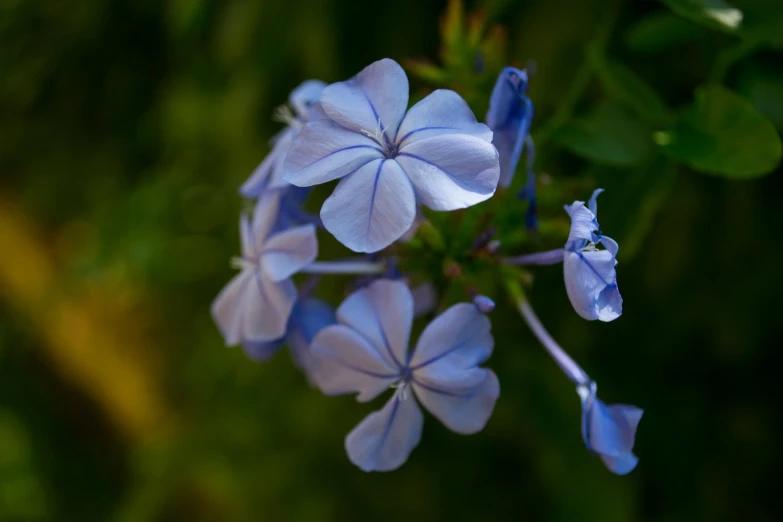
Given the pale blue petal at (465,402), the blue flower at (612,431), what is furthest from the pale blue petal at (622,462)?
the pale blue petal at (465,402)

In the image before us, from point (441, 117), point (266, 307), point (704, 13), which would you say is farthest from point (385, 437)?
point (704, 13)

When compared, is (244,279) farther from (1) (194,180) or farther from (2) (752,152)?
(1) (194,180)

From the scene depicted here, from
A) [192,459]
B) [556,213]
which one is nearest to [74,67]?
[192,459]

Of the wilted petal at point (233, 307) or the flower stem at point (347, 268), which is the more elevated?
the flower stem at point (347, 268)

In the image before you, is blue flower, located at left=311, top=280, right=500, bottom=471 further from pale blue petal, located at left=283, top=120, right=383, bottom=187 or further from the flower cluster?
pale blue petal, located at left=283, top=120, right=383, bottom=187

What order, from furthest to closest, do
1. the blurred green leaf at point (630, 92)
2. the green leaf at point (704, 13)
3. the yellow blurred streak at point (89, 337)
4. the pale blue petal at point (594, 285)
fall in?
the yellow blurred streak at point (89, 337), the blurred green leaf at point (630, 92), the green leaf at point (704, 13), the pale blue petal at point (594, 285)

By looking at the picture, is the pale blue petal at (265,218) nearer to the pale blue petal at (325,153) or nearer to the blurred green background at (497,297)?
Answer: the pale blue petal at (325,153)

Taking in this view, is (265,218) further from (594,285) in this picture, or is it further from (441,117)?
(594,285)
